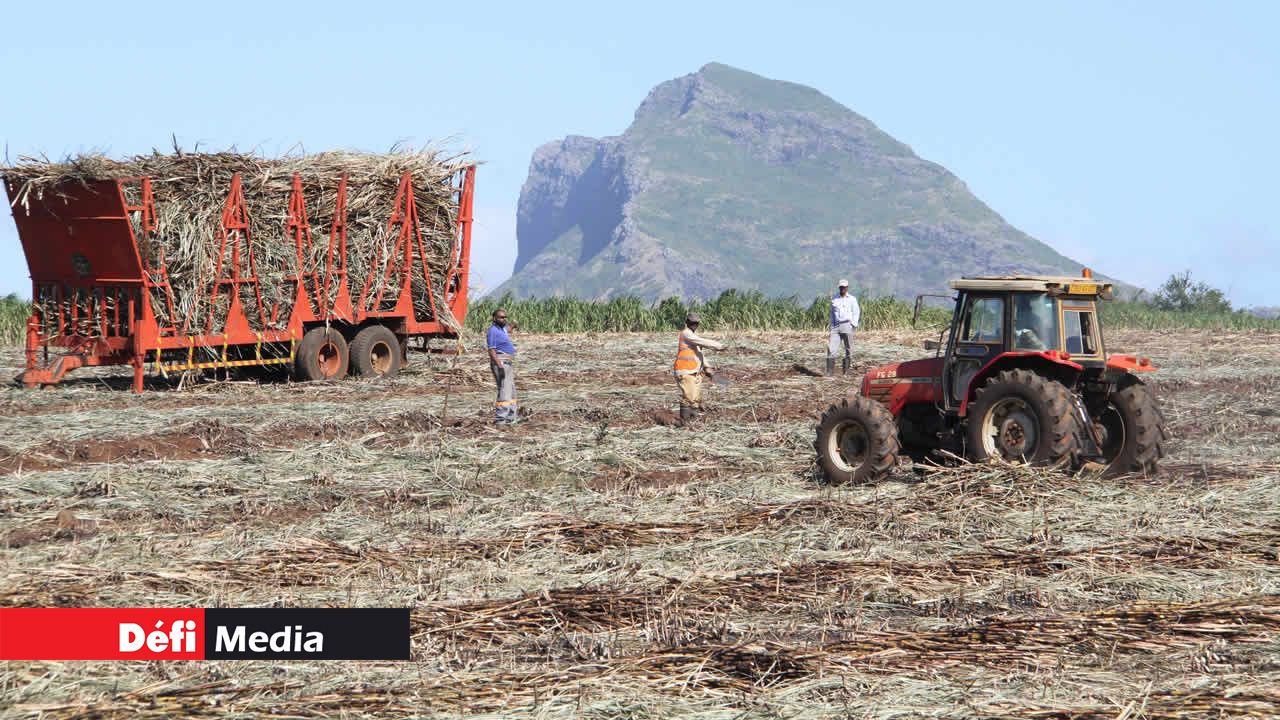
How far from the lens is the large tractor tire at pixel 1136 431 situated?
1122 cm

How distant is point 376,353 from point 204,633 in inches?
599

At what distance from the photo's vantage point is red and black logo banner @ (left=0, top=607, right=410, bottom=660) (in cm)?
624

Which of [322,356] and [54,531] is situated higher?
[322,356]

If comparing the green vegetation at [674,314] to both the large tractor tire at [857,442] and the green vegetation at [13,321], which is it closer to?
the green vegetation at [13,321]

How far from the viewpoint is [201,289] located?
18.6m

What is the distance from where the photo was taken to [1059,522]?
9.72 metres

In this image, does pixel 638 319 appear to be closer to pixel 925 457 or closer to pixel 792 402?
pixel 792 402

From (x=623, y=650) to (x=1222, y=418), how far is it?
11892 millimetres

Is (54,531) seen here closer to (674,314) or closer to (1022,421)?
(1022,421)

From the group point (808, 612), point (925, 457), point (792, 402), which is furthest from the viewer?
point (792, 402)

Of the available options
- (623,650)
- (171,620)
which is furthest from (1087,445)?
(171,620)

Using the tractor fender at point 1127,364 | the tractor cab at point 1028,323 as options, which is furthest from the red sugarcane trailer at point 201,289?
the tractor fender at point 1127,364

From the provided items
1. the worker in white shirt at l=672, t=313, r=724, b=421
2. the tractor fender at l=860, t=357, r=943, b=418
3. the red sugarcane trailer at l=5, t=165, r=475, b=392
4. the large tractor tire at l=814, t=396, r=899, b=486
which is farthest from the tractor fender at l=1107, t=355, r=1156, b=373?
the red sugarcane trailer at l=5, t=165, r=475, b=392

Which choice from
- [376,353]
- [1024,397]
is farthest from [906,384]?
[376,353]
